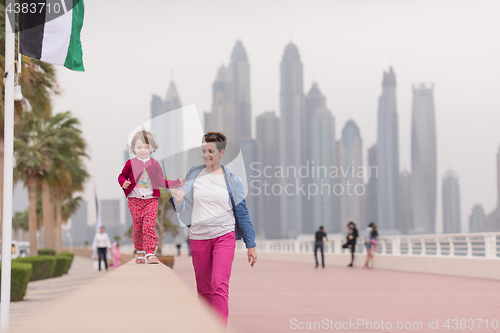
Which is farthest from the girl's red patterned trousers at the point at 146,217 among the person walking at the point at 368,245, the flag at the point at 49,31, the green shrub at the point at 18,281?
the person walking at the point at 368,245

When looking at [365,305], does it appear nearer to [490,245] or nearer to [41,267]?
[490,245]

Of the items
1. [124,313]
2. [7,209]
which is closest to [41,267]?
[7,209]

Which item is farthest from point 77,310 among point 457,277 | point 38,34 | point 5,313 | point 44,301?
point 457,277

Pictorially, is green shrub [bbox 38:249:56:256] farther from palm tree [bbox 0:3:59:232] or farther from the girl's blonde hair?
the girl's blonde hair

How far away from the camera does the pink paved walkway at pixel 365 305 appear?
25.3ft

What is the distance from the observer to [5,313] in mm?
6379

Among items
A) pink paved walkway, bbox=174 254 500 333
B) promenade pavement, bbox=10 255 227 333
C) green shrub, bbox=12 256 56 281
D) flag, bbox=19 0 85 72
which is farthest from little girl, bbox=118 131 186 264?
green shrub, bbox=12 256 56 281

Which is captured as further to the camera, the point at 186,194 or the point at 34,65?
the point at 34,65

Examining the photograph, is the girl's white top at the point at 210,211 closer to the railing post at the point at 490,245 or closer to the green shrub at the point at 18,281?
the green shrub at the point at 18,281

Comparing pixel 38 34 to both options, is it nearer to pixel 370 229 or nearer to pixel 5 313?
pixel 5 313

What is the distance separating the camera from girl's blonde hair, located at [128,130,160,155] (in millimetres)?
5684

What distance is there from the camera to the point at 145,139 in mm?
5691

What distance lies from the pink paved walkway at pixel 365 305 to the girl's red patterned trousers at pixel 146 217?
1.92 m

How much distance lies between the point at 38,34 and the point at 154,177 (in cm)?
274
